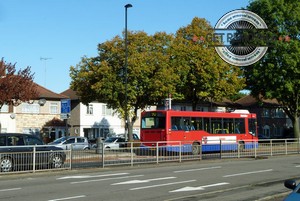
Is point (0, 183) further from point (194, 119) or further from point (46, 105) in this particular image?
point (46, 105)

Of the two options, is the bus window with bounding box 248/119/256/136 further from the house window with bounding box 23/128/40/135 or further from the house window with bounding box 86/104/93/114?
the house window with bounding box 86/104/93/114

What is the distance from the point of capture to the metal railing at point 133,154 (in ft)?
60.2

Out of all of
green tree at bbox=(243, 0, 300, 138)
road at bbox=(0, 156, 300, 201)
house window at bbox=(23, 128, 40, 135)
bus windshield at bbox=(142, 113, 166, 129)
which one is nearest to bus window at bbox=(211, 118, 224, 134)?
bus windshield at bbox=(142, 113, 166, 129)

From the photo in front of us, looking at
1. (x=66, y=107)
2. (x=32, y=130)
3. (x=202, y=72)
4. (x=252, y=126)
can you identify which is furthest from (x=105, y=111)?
(x=66, y=107)

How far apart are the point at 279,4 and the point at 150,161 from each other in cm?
3254

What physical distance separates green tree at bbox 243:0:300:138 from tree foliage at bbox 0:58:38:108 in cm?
2633

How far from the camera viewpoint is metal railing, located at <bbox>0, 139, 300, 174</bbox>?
1836 centimetres

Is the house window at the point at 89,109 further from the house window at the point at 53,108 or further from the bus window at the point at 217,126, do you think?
the bus window at the point at 217,126

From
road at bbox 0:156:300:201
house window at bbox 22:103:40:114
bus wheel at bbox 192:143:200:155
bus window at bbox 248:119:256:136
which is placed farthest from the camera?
house window at bbox 22:103:40:114

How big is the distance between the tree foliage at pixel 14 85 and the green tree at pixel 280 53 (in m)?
26.3

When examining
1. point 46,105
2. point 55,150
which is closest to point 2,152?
point 55,150

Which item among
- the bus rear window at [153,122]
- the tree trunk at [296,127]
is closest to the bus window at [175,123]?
the bus rear window at [153,122]

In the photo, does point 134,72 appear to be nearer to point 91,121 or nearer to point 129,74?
point 129,74

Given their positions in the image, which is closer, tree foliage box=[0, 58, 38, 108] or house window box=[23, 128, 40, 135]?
tree foliage box=[0, 58, 38, 108]
